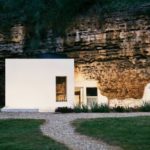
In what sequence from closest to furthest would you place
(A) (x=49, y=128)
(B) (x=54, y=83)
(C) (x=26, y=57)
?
(A) (x=49, y=128)
(B) (x=54, y=83)
(C) (x=26, y=57)

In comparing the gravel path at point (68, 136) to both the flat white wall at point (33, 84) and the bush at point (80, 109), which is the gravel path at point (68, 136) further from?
the flat white wall at point (33, 84)

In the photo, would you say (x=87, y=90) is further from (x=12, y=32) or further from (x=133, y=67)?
(x=12, y=32)

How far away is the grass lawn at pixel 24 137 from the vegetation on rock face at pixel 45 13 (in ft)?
31.0

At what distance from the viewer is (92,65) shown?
2697cm

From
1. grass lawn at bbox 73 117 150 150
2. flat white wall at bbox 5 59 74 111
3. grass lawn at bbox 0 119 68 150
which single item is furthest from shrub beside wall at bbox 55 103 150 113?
grass lawn at bbox 73 117 150 150

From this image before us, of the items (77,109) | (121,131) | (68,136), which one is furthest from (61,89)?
(68,136)

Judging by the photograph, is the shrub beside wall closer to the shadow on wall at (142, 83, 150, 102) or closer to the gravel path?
the shadow on wall at (142, 83, 150, 102)

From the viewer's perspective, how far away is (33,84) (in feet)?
84.6

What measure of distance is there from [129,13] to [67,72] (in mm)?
4157

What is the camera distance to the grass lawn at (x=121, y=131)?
497 inches

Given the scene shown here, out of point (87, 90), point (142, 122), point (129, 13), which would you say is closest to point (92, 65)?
point (87, 90)

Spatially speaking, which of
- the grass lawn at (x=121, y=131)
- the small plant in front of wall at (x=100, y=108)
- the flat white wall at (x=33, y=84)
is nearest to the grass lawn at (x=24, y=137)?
the grass lawn at (x=121, y=131)

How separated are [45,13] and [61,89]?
4198 millimetres

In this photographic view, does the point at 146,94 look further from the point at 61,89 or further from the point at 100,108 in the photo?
the point at 61,89
